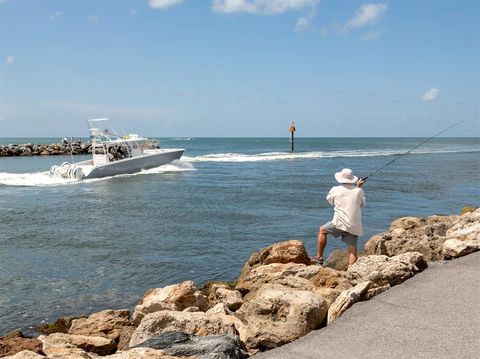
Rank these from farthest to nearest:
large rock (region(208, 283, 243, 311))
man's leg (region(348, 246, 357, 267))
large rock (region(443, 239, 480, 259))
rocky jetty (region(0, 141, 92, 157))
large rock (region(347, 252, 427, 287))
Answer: rocky jetty (region(0, 141, 92, 157))
man's leg (region(348, 246, 357, 267))
large rock (region(443, 239, 480, 259))
large rock (region(208, 283, 243, 311))
large rock (region(347, 252, 427, 287))

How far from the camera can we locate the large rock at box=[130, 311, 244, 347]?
4.85 metres

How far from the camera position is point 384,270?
5.82m

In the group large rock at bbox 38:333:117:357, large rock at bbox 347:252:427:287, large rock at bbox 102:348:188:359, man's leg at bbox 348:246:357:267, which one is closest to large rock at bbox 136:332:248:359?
large rock at bbox 102:348:188:359

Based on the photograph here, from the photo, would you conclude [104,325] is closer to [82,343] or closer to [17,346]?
[82,343]

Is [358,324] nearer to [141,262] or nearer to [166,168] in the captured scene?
[141,262]

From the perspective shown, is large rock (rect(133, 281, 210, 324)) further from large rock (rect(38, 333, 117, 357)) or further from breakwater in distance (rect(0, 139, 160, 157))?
breakwater in distance (rect(0, 139, 160, 157))

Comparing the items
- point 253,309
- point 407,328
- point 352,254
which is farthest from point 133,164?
point 407,328

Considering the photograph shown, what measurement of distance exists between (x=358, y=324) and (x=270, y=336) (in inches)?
32.4

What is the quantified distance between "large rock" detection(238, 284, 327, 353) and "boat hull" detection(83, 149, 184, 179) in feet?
84.7

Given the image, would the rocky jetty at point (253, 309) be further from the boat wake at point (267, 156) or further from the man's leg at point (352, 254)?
the boat wake at point (267, 156)

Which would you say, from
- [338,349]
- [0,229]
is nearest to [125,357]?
[338,349]

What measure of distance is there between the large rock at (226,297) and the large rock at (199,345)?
2.05 m

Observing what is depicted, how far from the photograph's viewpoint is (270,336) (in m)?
4.56

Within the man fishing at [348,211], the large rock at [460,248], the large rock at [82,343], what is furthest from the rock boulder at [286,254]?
the large rock at [82,343]
